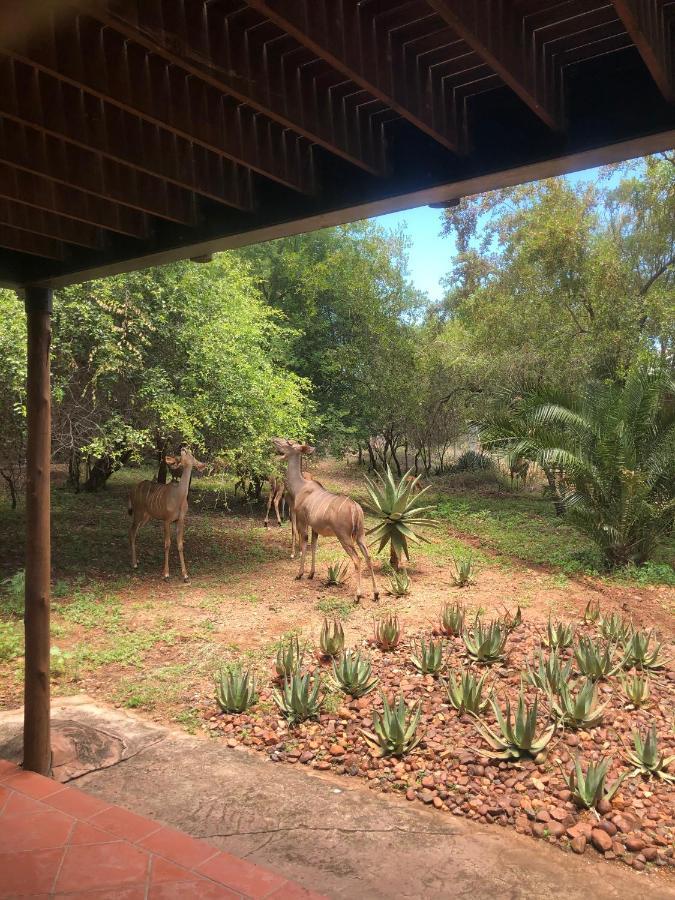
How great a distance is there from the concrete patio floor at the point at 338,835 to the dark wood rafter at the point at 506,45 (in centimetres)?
316

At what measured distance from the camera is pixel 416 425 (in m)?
18.5

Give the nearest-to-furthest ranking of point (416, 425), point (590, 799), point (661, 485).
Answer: point (590, 799) → point (661, 485) → point (416, 425)

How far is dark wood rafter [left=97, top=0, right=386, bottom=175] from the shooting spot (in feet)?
5.99

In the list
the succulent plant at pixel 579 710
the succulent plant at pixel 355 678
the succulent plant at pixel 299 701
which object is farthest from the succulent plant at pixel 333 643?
the succulent plant at pixel 579 710

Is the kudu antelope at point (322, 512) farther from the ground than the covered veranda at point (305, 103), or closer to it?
closer to it

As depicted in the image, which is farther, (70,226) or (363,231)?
(363,231)

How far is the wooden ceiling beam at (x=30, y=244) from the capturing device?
3.45m

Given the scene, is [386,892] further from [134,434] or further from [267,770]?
[134,434]

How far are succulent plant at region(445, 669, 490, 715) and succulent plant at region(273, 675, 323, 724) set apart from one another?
3.27 ft

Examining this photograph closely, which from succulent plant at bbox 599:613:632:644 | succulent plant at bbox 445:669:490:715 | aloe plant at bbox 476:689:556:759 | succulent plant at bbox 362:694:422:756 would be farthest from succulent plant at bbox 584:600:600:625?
succulent plant at bbox 362:694:422:756

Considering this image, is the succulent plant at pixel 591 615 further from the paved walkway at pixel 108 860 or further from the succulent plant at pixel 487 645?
the paved walkway at pixel 108 860

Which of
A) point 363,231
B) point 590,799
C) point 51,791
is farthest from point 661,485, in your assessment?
point 363,231

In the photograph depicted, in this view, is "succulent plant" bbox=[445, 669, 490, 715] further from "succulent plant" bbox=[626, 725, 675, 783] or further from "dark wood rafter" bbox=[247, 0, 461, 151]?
"dark wood rafter" bbox=[247, 0, 461, 151]

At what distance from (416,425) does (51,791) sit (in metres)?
15.8
